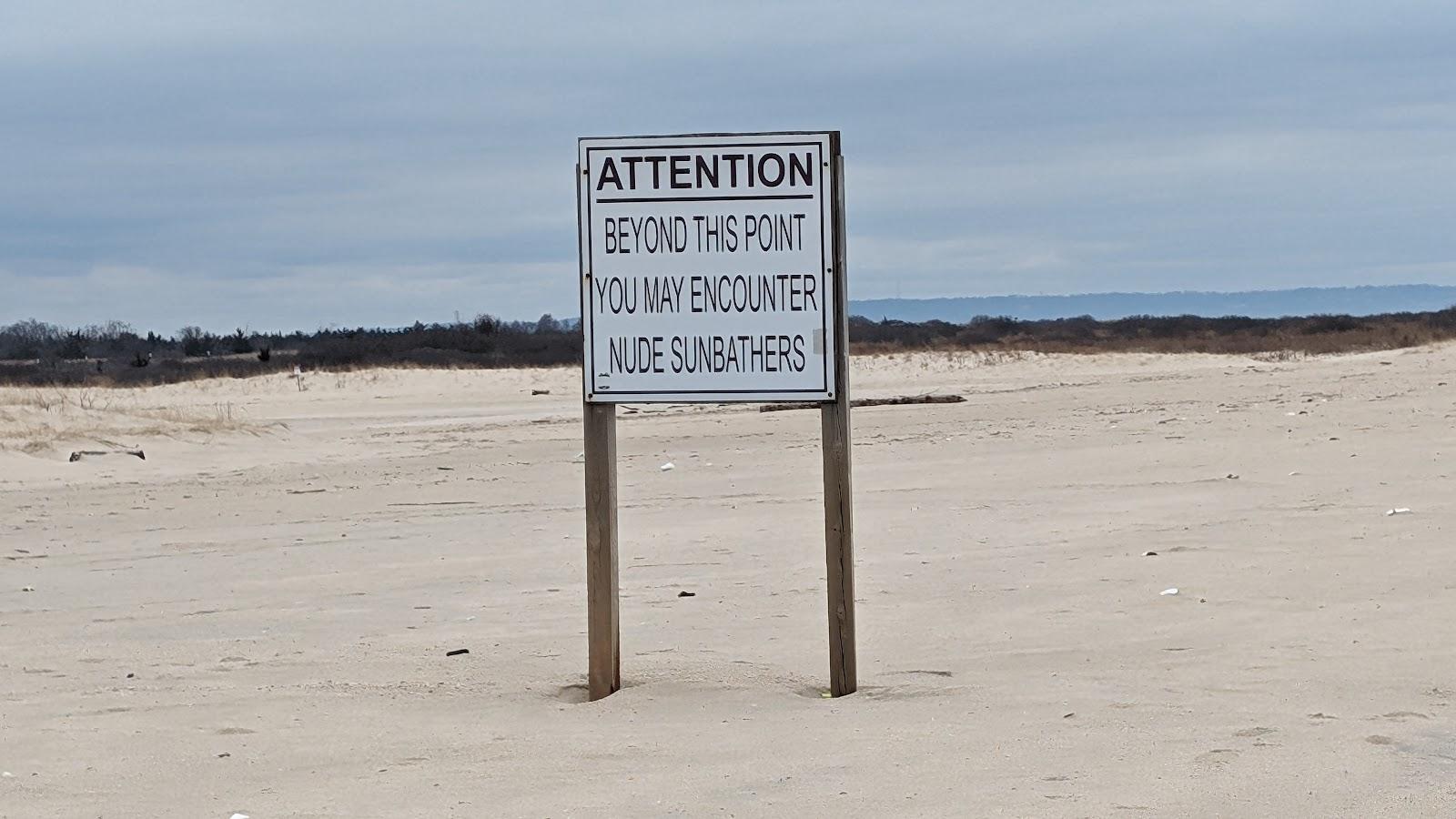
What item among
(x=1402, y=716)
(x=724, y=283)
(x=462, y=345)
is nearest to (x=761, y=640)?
(x=724, y=283)

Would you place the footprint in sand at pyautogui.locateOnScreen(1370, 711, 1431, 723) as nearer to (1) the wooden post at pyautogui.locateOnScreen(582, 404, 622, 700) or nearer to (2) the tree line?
(1) the wooden post at pyautogui.locateOnScreen(582, 404, 622, 700)

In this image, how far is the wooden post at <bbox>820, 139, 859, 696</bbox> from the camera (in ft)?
19.6

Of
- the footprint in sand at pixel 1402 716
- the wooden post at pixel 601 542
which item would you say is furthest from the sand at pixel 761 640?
the wooden post at pixel 601 542

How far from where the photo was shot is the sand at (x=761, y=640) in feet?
16.1

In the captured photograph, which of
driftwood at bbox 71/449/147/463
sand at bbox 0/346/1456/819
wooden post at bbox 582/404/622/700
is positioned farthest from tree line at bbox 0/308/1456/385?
wooden post at bbox 582/404/622/700

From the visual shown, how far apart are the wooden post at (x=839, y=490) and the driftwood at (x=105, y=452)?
15.1 metres

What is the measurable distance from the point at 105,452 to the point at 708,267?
51.3 feet

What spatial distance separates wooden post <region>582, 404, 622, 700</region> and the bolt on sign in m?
0.02

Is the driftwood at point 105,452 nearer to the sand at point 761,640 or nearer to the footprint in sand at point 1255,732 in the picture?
the sand at point 761,640

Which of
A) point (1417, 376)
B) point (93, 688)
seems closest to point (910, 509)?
point (93, 688)

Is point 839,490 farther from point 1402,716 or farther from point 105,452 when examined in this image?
point 105,452

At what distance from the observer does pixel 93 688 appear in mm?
6562

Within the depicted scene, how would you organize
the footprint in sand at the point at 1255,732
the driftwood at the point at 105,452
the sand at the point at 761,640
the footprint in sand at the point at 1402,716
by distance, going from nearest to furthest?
the sand at the point at 761,640
the footprint in sand at the point at 1255,732
the footprint in sand at the point at 1402,716
the driftwood at the point at 105,452

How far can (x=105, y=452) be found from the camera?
64.5 ft
